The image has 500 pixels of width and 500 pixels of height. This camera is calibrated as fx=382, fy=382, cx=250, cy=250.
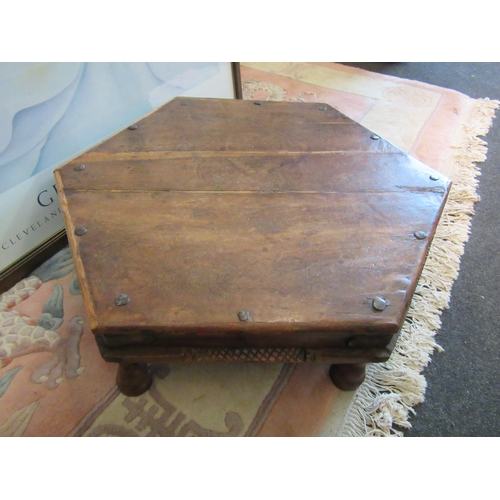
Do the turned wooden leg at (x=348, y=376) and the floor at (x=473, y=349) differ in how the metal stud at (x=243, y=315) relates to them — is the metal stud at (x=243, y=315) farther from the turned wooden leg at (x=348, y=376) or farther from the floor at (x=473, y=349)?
the floor at (x=473, y=349)

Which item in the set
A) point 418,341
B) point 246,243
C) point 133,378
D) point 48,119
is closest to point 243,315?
point 246,243

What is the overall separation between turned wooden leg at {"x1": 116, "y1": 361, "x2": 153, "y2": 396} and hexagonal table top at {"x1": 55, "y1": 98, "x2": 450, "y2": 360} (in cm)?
17

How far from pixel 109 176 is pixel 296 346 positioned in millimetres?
574

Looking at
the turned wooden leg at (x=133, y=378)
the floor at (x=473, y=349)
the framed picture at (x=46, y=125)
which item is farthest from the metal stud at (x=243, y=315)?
the framed picture at (x=46, y=125)

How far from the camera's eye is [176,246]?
2.48ft

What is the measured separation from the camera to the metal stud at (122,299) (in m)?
0.67

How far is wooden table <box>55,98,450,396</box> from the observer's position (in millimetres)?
673

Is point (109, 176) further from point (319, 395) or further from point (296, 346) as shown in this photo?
point (319, 395)

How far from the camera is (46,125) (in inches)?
40.6

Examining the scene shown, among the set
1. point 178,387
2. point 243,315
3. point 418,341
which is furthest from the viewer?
point 418,341

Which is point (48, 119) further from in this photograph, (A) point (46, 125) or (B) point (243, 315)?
(B) point (243, 315)

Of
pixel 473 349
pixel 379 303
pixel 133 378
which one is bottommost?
pixel 473 349

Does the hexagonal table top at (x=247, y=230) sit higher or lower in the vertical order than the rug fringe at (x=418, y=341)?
higher

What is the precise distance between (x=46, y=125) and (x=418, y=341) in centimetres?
114
